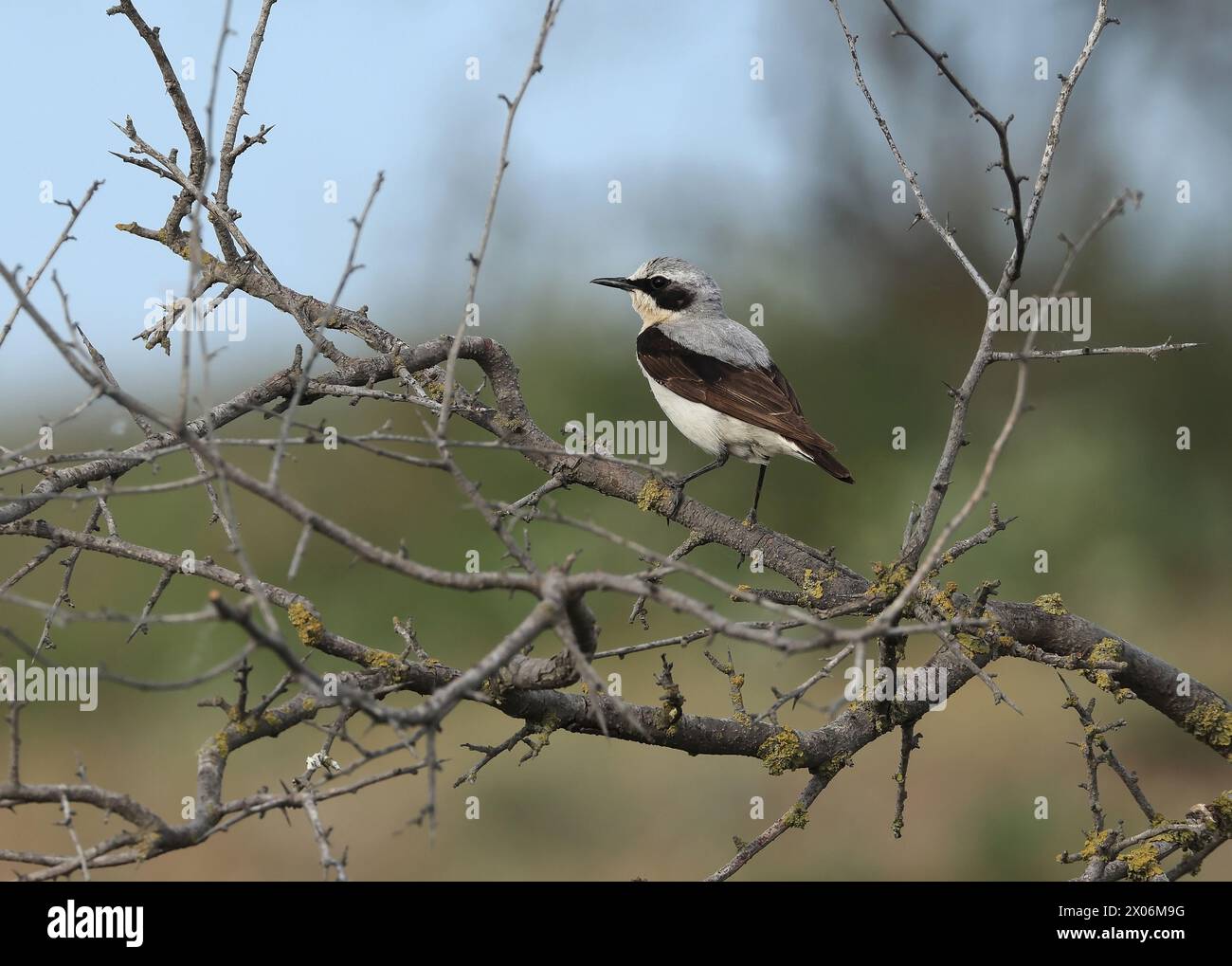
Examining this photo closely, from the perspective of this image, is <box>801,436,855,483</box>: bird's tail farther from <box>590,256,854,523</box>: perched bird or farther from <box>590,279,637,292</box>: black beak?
<box>590,279,637,292</box>: black beak

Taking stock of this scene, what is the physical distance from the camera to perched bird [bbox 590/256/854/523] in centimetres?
592

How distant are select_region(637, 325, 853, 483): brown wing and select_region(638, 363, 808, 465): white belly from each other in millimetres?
42

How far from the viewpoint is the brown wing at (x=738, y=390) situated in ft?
19.0

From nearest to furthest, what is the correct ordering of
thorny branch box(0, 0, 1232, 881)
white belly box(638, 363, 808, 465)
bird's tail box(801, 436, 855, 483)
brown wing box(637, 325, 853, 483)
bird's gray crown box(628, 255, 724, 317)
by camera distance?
thorny branch box(0, 0, 1232, 881) < bird's tail box(801, 436, 855, 483) < brown wing box(637, 325, 853, 483) < white belly box(638, 363, 808, 465) < bird's gray crown box(628, 255, 724, 317)

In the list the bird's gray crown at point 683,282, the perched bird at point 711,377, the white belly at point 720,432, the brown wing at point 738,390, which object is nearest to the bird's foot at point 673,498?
the perched bird at point 711,377

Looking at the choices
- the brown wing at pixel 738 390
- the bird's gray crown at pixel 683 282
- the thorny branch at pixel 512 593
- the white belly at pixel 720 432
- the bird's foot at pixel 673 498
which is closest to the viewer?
the thorny branch at pixel 512 593

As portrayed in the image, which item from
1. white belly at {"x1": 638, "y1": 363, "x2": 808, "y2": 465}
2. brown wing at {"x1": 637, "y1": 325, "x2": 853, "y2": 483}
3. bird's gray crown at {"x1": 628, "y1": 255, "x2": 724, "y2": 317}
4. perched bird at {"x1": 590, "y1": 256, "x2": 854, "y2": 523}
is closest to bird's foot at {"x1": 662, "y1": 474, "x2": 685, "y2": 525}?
perched bird at {"x1": 590, "y1": 256, "x2": 854, "y2": 523}

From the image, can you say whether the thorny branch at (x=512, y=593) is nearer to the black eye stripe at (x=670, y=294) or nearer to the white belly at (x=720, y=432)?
the white belly at (x=720, y=432)

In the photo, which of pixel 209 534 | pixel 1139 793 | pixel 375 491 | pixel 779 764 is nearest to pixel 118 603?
pixel 209 534

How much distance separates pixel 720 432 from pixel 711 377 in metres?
0.31

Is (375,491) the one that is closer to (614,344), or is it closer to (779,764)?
(614,344)

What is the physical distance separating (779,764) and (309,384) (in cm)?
226

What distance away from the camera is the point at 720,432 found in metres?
6.25

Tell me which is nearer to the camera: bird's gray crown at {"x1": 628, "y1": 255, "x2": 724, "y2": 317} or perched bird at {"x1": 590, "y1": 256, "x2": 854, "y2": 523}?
perched bird at {"x1": 590, "y1": 256, "x2": 854, "y2": 523}
